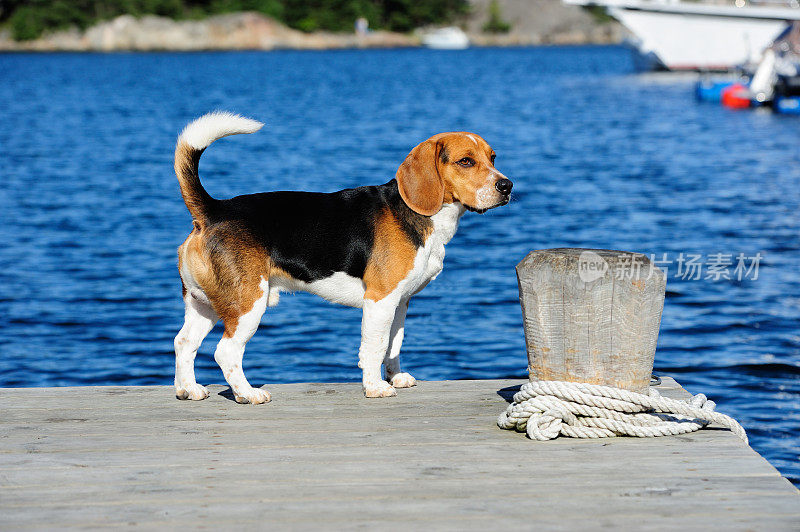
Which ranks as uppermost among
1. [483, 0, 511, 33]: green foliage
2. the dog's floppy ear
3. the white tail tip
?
the white tail tip

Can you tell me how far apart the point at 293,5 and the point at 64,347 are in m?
112

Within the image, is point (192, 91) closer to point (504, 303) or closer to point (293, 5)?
point (504, 303)

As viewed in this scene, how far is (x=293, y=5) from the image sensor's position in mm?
117688

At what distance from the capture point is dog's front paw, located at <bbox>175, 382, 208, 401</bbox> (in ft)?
19.4

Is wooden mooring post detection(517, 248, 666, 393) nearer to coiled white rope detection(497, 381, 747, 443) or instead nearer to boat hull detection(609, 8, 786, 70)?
coiled white rope detection(497, 381, 747, 443)

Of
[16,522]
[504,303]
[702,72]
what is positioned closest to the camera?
[16,522]

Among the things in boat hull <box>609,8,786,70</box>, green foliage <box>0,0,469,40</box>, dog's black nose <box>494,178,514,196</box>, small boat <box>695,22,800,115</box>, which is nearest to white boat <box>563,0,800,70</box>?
boat hull <box>609,8,786,70</box>

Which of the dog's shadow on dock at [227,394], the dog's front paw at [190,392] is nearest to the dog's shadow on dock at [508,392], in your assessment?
the dog's shadow on dock at [227,394]

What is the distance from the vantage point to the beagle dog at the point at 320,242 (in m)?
5.63

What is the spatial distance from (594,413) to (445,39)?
127181mm

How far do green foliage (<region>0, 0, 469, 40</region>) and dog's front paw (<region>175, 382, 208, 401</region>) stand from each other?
110850 mm

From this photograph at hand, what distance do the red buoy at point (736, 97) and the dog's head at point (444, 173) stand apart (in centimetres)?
3843

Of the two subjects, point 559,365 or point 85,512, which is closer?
point 85,512

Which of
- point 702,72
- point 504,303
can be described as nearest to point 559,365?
point 504,303
